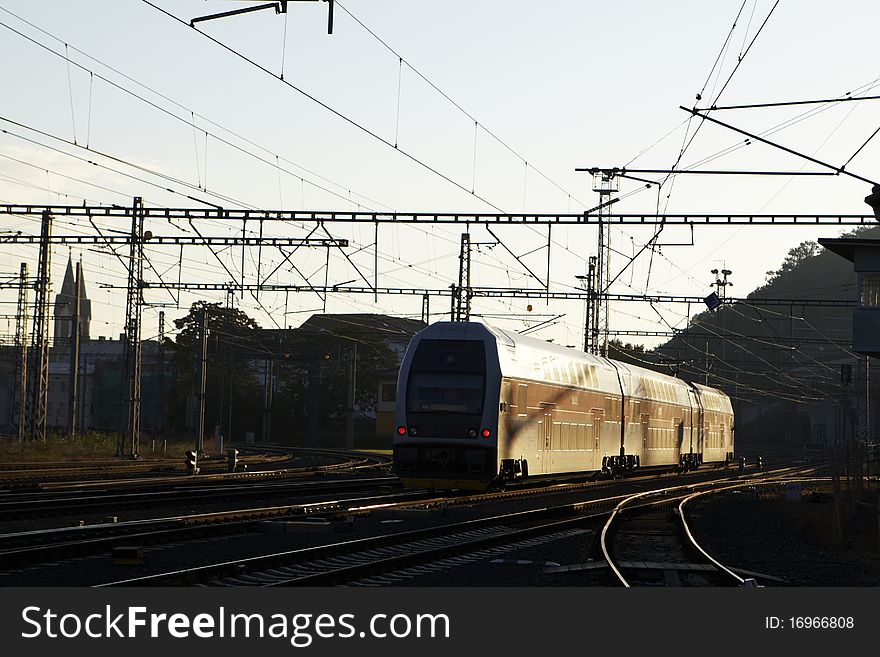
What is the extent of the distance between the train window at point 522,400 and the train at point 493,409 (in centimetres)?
3

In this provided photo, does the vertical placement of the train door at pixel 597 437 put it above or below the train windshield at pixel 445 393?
below

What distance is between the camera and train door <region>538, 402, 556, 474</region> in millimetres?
31391

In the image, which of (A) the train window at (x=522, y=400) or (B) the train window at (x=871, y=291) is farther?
(B) the train window at (x=871, y=291)

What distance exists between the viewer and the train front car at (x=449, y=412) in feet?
91.8

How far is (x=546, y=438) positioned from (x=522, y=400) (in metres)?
2.38

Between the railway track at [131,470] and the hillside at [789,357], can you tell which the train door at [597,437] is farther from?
the hillside at [789,357]

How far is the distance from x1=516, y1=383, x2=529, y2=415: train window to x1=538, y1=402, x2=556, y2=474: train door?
1.34 meters

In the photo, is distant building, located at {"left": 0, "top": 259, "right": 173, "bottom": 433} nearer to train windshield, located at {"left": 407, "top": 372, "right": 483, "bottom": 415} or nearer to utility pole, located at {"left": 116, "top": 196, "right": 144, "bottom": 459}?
utility pole, located at {"left": 116, "top": 196, "right": 144, "bottom": 459}

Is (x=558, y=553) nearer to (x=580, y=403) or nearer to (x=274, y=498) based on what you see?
(x=274, y=498)

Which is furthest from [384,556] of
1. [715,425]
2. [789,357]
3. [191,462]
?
[789,357]

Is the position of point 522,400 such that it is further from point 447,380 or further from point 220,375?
point 220,375

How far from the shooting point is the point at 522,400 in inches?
1171

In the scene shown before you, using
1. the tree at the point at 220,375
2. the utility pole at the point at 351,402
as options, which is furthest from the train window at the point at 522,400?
the tree at the point at 220,375
